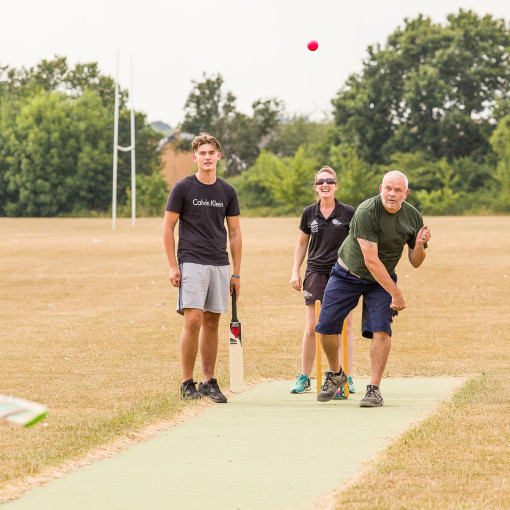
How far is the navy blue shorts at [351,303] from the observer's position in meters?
7.96

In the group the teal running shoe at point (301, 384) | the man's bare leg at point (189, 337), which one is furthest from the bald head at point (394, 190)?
the teal running shoe at point (301, 384)

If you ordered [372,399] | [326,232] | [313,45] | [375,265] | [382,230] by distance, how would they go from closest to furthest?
[375,265] < [382,230] < [372,399] < [326,232] < [313,45]

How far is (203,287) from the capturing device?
8.27 metres

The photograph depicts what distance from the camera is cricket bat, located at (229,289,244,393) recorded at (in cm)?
882

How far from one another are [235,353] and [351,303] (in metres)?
1.30

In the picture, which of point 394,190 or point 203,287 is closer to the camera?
point 394,190

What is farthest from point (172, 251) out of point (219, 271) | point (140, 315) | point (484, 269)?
point (484, 269)

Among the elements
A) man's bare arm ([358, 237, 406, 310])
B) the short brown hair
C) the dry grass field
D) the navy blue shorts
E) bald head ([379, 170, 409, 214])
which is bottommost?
the dry grass field

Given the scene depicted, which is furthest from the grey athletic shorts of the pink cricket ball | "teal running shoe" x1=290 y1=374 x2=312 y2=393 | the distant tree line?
the distant tree line

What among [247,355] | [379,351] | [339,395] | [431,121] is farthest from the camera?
[431,121]

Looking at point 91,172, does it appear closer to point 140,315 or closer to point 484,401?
point 140,315

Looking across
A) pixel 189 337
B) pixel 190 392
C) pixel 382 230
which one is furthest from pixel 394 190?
pixel 190 392

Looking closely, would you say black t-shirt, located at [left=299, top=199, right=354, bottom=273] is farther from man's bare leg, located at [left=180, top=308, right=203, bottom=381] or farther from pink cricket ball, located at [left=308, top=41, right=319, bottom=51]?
pink cricket ball, located at [left=308, top=41, right=319, bottom=51]

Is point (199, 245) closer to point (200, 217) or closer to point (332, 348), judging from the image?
point (200, 217)
